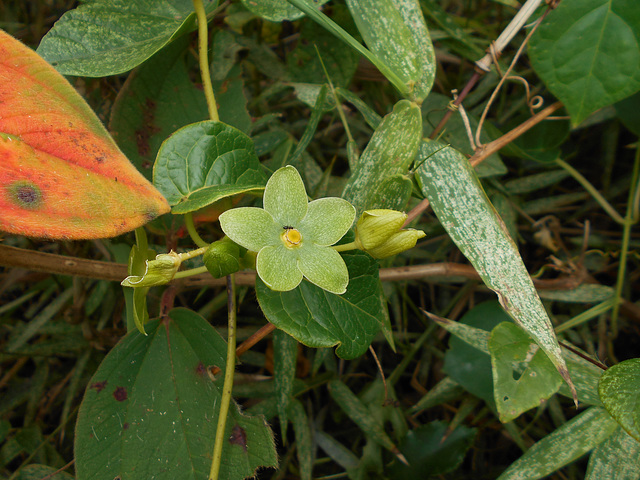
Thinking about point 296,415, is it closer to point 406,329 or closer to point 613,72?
point 406,329

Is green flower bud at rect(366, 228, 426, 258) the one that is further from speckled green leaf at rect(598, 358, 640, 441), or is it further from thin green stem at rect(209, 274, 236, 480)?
speckled green leaf at rect(598, 358, 640, 441)

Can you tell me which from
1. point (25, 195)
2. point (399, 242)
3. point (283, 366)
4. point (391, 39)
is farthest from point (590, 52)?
point (25, 195)

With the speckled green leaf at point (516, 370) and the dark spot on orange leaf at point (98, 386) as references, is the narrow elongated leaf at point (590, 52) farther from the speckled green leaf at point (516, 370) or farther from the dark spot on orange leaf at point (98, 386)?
the dark spot on orange leaf at point (98, 386)

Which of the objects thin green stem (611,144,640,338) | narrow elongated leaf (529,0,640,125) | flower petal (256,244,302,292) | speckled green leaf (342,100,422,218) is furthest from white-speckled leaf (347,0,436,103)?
thin green stem (611,144,640,338)

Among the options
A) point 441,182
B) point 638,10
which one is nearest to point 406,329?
point 441,182

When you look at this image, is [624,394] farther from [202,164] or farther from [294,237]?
[202,164]

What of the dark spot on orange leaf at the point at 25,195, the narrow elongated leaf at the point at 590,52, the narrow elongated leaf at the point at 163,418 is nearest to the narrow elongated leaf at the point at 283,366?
the narrow elongated leaf at the point at 163,418
